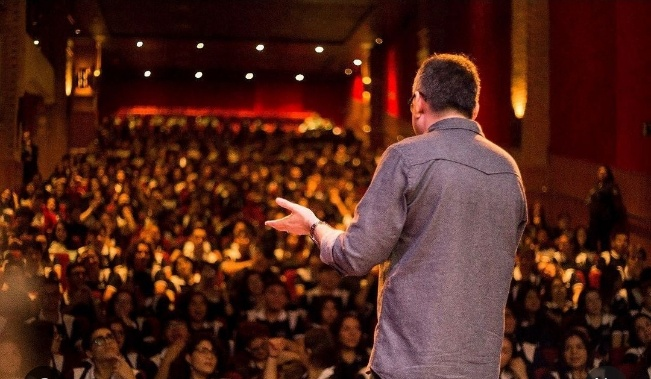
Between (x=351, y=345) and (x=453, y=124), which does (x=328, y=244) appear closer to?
(x=453, y=124)

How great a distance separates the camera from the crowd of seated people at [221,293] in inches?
250

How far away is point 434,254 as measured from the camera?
241 cm

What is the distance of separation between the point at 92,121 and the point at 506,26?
14.4m

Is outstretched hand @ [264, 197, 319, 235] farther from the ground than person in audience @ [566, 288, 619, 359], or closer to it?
farther from the ground

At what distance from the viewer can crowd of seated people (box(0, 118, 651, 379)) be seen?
634 centimetres

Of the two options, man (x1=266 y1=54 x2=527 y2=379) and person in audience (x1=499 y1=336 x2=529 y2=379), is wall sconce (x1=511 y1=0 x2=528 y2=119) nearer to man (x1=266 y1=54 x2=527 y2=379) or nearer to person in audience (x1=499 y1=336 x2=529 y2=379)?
person in audience (x1=499 y1=336 x2=529 y2=379)

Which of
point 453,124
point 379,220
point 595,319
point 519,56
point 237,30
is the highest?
point 237,30

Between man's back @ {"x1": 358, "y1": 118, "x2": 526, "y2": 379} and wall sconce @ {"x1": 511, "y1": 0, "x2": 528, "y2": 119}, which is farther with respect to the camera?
wall sconce @ {"x1": 511, "y1": 0, "x2": 528, "y2": 119}

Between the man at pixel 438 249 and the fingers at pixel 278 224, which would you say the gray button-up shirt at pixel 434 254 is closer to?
the man at pixel 438 249

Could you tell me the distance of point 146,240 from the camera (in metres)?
11.4

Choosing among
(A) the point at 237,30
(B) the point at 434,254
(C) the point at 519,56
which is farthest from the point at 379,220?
(A) the point at 237,30

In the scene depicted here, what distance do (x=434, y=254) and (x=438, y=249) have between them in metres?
0.01

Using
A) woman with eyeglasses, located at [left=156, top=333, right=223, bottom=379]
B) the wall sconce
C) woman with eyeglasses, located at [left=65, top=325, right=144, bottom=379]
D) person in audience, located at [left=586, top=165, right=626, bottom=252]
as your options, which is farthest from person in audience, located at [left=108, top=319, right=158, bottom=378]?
the wall sconce

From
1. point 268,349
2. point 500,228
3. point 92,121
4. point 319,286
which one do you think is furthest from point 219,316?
point 92,121
